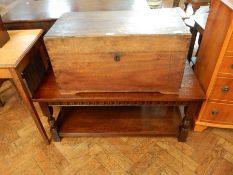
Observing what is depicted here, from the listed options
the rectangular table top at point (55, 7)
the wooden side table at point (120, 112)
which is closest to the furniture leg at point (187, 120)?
the wooden side table at point (120, 112)

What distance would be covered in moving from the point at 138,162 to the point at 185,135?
0.35 m

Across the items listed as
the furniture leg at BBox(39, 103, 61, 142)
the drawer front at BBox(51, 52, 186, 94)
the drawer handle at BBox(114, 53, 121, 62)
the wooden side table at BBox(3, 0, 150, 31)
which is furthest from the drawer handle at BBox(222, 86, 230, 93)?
the furniture leg at BBox(39, 103, 61, 142)

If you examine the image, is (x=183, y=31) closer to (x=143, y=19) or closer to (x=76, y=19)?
(x=143, y=19)

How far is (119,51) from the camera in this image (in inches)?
37.0

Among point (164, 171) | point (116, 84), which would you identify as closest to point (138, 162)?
point (164, 171)

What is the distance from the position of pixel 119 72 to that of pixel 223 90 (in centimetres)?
61

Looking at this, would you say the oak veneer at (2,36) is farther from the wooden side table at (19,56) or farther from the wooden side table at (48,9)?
the wooden side table at (48,9)

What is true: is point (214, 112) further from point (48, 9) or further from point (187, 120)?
point (48, 9)

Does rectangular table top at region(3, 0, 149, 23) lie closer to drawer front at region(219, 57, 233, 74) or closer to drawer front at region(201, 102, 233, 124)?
drawer front at region(219, 57, 233, 74)

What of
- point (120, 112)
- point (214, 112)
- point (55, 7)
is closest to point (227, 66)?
point (214, 112)

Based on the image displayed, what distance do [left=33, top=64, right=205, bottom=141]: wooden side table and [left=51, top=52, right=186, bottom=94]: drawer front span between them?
1.7 inches

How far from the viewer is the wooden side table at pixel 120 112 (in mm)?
1078

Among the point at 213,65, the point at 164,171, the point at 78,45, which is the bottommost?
the point at 164,171

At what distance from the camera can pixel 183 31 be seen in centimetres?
89
